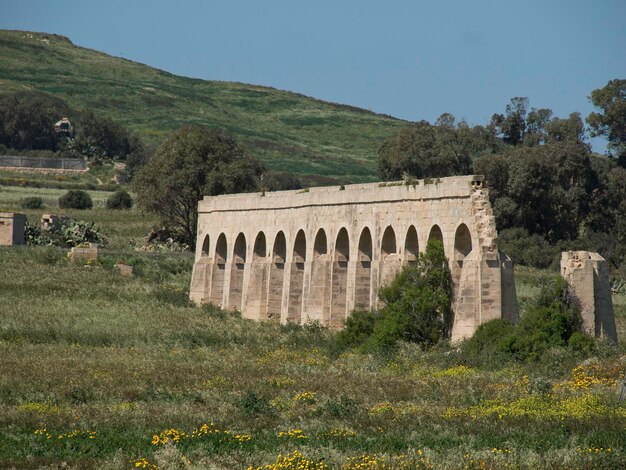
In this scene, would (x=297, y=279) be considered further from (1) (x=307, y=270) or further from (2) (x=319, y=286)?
(2) (x=319, y=286)

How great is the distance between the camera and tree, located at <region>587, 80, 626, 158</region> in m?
82.7

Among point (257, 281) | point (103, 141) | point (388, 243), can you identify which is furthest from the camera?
point (103, 141)

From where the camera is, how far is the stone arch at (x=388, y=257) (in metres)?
40.5

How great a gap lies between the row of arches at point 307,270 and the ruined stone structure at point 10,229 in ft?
34.7

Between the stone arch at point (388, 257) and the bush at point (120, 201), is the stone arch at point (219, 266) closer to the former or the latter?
the stone arch at point (388, 257)

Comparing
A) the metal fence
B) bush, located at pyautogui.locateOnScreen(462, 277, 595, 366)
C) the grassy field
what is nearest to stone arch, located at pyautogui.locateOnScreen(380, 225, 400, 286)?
the grassy field

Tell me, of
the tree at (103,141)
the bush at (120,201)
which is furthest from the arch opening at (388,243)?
the tree at (103,141)

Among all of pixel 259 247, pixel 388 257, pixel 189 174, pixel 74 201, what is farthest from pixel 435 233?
pixel 74 201

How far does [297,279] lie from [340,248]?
12.1 feet

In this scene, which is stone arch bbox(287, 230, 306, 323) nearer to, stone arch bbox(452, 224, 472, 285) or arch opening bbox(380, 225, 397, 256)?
arch opening bbox(380, 225, 397, 256)

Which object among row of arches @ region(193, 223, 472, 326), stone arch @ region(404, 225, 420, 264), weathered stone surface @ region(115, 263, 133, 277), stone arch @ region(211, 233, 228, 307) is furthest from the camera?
weathered stone surface @ region(115, 263, 133, 277)

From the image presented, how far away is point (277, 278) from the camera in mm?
49781

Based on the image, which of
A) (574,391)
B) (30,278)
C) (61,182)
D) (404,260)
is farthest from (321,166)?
(574,391)

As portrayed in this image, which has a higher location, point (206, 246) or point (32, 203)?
point (32, 203)
